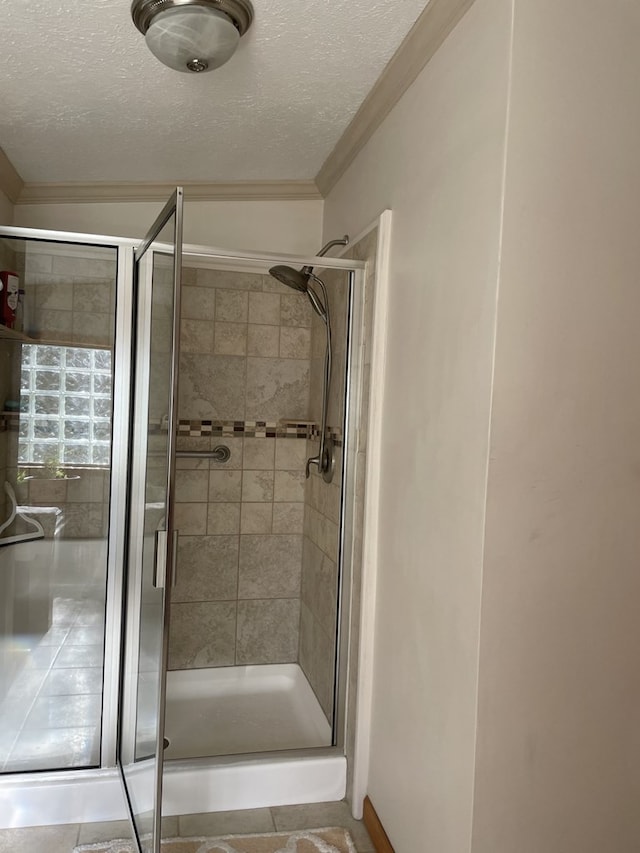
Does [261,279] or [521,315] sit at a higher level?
[261,279]

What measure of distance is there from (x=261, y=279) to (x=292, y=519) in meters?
1.08

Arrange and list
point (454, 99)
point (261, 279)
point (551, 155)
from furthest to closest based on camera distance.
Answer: point (261, 279)
point (454, 99)
point (551, 155)

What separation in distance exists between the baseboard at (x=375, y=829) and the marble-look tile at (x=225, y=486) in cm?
136

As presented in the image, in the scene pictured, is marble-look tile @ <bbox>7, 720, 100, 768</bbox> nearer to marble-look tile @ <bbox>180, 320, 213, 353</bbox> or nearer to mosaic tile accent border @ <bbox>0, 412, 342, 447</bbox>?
mosaic tile accent border @ <bbox>0, 412, 342, 447</bbox>

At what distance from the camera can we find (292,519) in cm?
303

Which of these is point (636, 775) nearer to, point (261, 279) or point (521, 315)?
point (521, 315)

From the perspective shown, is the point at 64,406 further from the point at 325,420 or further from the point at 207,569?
the point at 207,569

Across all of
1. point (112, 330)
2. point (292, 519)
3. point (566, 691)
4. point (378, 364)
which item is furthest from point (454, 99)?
point (292, 519)

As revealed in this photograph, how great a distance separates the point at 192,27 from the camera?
1534mm

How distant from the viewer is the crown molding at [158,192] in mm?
2807

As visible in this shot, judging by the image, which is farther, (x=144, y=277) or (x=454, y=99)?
(x=144, y=277)

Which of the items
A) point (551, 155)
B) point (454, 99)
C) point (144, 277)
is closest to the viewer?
point (551, 155)

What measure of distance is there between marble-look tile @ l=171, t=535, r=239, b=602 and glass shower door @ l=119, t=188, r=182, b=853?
2.86 ft

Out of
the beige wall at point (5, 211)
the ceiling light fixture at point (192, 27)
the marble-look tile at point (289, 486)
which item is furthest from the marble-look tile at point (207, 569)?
the ceiling light fixture at point (192, 27)
